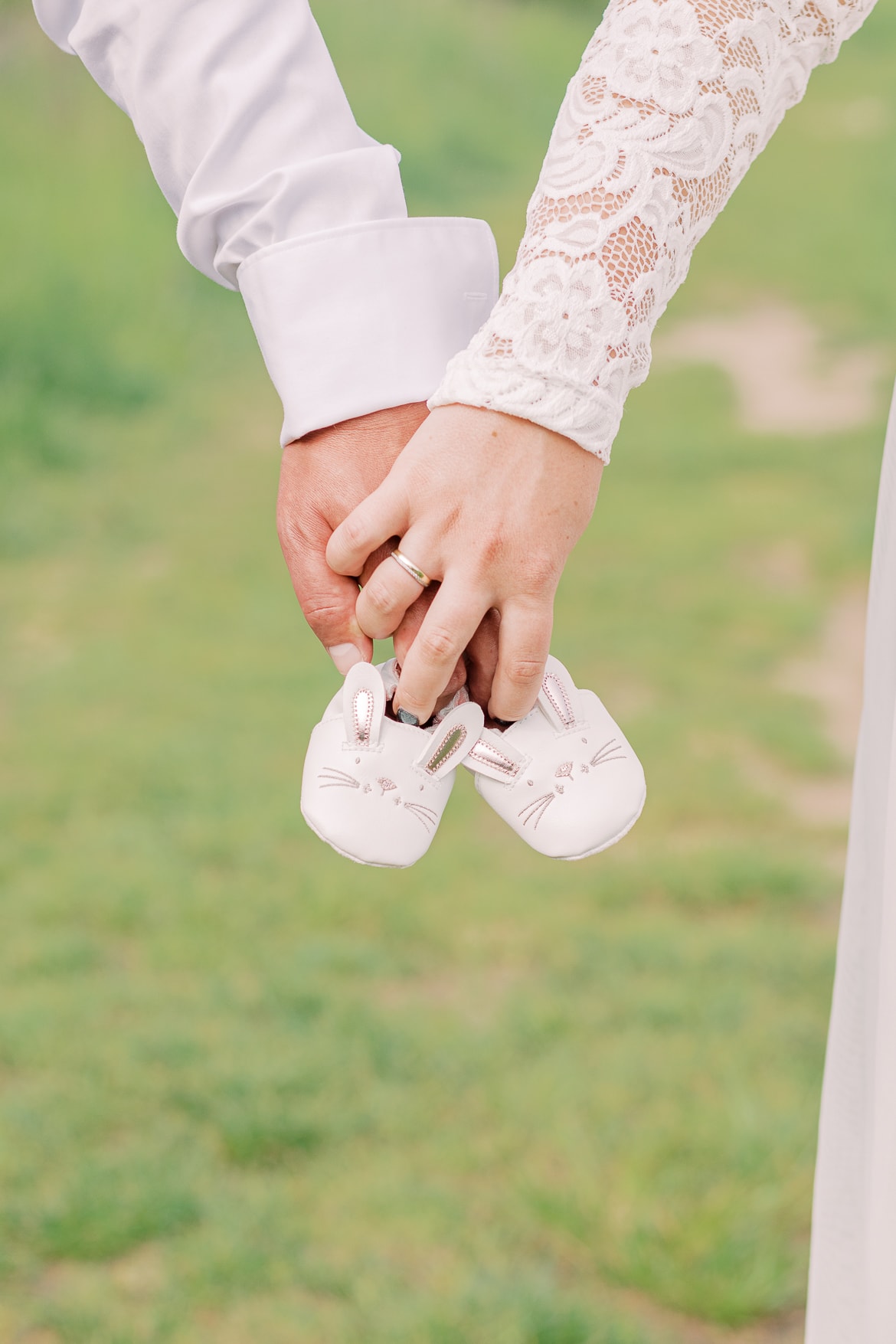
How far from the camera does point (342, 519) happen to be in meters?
1.19

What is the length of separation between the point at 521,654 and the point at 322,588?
18 centimetres

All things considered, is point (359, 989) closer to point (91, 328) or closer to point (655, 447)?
point (655, 447)

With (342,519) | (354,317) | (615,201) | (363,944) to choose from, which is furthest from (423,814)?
(363,944)

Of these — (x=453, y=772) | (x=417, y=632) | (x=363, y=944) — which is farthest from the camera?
(x=363, y=944)

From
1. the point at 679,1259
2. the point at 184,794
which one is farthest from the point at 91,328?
the point at 679,1259

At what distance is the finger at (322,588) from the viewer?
1.20m

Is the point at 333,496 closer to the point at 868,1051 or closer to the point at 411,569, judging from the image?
the point at 411,569

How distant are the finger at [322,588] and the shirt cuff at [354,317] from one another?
0.26 feet

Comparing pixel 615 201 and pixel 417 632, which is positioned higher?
pixel 615 201

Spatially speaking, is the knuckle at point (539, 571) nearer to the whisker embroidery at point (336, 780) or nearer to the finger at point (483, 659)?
the finger at point (483, 659)

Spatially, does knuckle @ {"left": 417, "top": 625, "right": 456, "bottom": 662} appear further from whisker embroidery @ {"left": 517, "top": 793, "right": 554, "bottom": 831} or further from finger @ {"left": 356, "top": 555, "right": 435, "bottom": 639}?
whisker embroidery @ {"left": 517, "top": 793, "right": 554, "bottom": 831}

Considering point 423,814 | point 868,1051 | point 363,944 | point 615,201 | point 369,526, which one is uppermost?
point 363,944

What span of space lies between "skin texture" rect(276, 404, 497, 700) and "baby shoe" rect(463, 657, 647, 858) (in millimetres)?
62

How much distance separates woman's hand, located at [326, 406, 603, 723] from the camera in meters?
1.08
